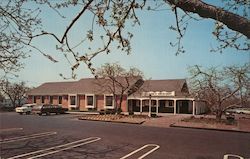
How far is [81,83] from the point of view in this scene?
55844mm

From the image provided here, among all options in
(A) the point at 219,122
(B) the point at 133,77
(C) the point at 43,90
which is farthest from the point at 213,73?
(C) the point at 43,90

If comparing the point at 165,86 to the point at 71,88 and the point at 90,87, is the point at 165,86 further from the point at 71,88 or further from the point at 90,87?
the point at 71,88

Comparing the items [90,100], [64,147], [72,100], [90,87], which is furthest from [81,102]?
[64,147]

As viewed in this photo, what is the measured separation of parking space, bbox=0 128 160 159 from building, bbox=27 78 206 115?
23548mm

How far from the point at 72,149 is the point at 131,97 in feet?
108

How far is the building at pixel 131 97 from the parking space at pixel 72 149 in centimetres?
2355

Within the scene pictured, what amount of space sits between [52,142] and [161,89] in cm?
3196

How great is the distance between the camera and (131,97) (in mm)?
45625

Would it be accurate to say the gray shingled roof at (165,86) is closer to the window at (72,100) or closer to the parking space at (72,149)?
the window at (72,100)

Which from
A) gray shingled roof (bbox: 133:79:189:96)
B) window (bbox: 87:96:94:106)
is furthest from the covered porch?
window (bbox: 87:96:94:106)

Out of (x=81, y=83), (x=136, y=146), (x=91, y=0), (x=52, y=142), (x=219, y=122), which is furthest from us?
(x=81, y=83)

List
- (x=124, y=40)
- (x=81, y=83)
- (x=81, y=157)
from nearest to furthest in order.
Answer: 1. (x=124, y=40)
2. (x=81, y=157)
3. (x=81, y=83)

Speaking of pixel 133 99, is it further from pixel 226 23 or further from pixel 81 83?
pixel 226 23

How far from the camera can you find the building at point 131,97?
43188 millimetres
